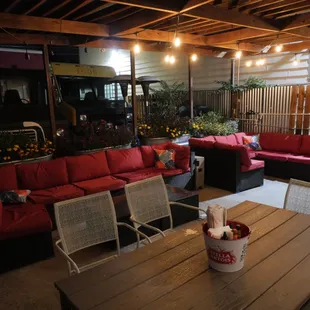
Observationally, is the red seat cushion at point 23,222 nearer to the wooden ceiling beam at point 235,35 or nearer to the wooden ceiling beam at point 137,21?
the wooden ceiling beam at point 137,21

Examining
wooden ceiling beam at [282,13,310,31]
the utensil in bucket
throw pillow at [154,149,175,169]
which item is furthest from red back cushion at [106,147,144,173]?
the utensil in bucket

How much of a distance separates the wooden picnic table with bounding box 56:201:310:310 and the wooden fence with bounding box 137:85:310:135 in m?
5.67

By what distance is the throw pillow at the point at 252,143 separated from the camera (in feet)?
21.6

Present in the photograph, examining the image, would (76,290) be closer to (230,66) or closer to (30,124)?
(30,124)

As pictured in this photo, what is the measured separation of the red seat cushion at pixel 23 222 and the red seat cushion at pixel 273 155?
4672 mm

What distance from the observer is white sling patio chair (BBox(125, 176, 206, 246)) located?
2480mm

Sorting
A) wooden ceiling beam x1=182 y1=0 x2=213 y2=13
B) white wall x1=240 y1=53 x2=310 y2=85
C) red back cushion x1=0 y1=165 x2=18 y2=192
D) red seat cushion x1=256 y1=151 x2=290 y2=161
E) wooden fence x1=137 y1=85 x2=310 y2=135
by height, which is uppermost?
wooden ceiling beam x1=182 y1=0 x2=213 y2=13

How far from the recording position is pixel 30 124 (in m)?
5.85

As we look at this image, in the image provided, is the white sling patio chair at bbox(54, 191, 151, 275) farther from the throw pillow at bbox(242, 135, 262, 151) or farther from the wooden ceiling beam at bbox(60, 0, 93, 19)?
the throw pillow at bbox(242, 135, 262, 151)

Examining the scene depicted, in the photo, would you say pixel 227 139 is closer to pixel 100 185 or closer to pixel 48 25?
pixel 100 185

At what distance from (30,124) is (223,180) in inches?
155

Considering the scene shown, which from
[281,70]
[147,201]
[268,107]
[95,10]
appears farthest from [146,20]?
[281,70]

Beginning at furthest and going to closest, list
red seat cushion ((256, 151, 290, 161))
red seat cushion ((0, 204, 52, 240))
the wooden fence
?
the wooden fence → red seat cushion ((256, 151, 290, 161)) → red seat cushion ((0, 204, 52, 240))

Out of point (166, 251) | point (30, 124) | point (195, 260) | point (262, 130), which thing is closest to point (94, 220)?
point (166, 251)
